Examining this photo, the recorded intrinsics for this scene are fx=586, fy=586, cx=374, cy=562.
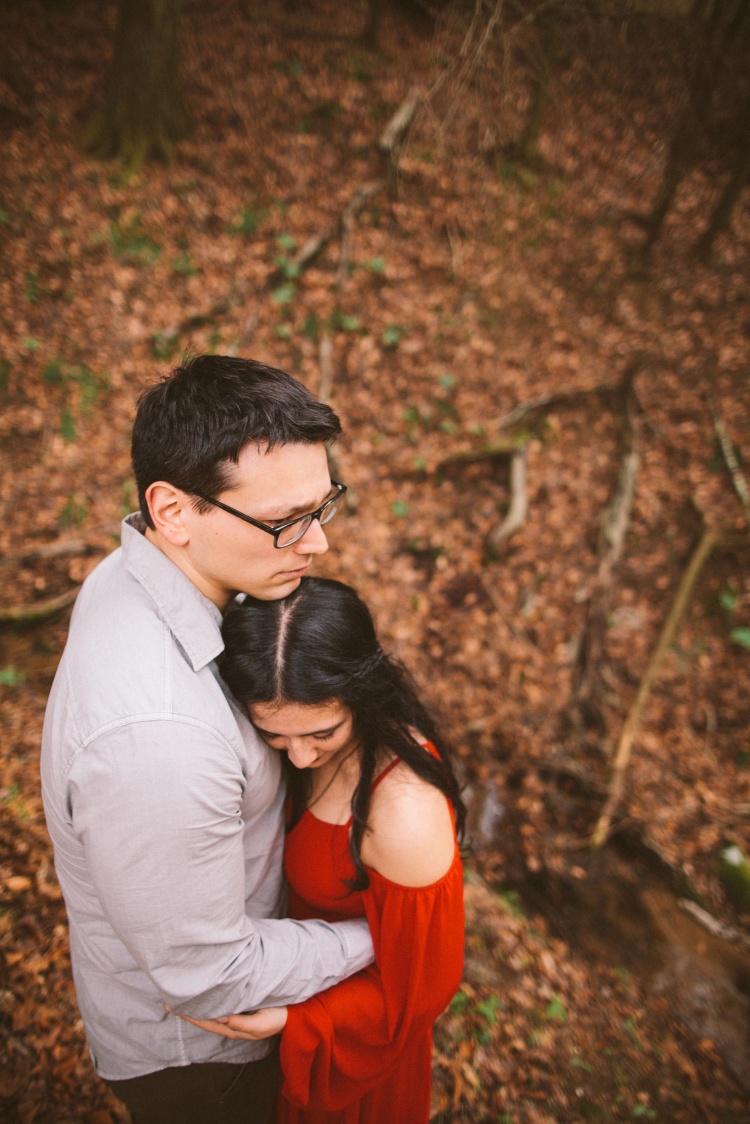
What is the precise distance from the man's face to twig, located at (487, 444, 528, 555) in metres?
4.35

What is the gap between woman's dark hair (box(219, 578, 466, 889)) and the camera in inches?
66.2

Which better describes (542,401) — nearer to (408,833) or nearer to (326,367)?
(326,367)

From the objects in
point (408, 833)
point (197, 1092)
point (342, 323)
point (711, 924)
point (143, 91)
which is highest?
point (143, 91)

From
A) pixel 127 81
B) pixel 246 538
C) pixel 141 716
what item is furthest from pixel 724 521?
pixel 127 81

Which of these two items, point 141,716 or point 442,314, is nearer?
point 141,716

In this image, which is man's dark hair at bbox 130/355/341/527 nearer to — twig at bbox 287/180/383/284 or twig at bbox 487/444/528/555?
twig at bbox 487/444/528/555

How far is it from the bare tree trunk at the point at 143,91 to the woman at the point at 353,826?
25.3 feet

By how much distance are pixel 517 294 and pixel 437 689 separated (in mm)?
5105

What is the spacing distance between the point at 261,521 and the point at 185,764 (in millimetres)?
652

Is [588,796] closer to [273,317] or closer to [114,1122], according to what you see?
[114,1122]

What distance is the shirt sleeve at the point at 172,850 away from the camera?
1280mm

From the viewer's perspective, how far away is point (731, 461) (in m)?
6.26

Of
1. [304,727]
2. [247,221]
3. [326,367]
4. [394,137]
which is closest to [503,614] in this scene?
[326,367]

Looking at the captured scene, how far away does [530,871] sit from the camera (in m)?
4.59
